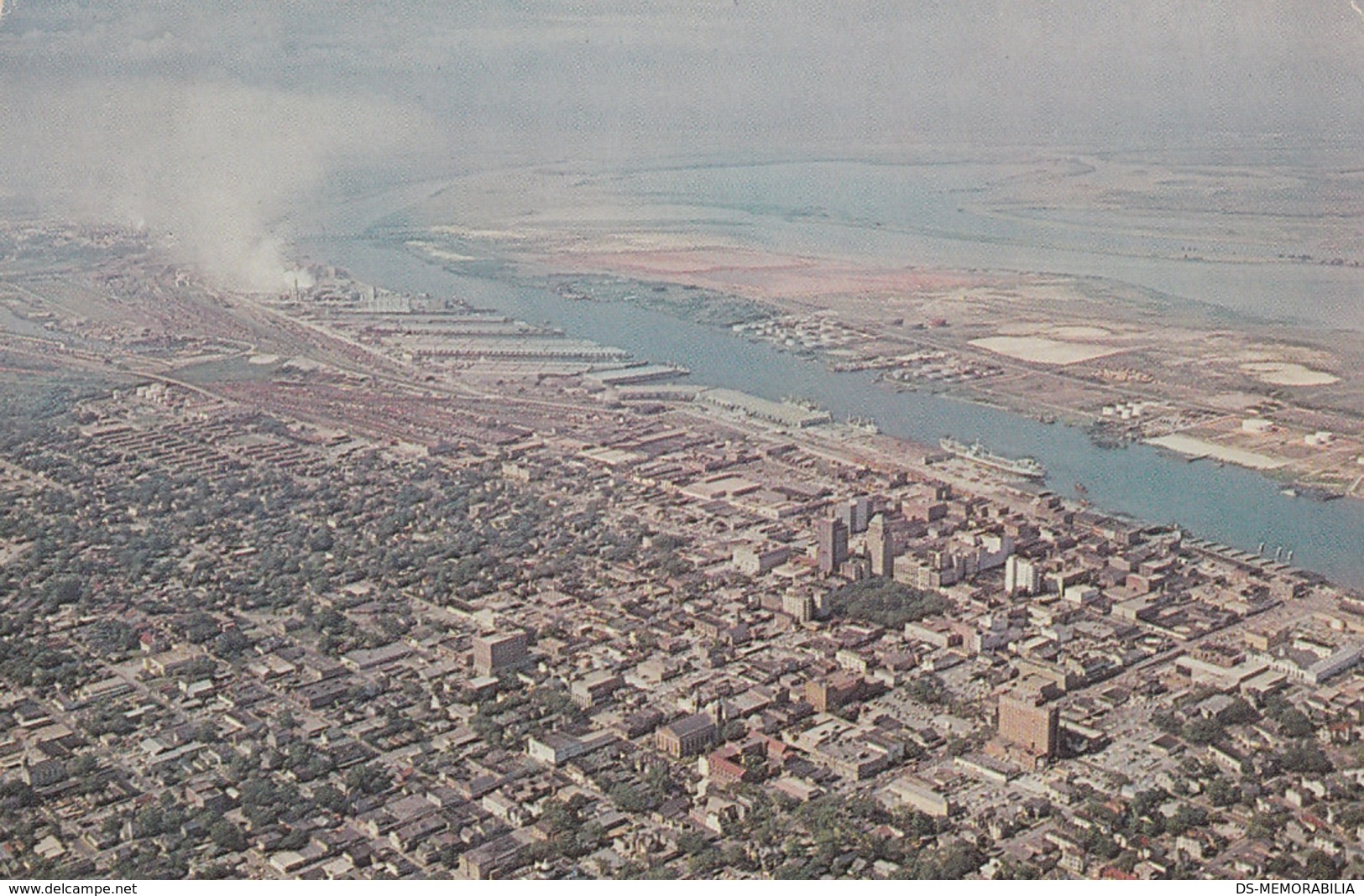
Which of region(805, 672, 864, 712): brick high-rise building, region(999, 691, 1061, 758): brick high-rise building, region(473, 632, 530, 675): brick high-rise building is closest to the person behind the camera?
region(999, 691, 1061, 758): brick high-rise building

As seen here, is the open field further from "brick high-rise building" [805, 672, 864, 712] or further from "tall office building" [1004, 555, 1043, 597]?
"brick high-rise building" [805, 672, 864, 712]

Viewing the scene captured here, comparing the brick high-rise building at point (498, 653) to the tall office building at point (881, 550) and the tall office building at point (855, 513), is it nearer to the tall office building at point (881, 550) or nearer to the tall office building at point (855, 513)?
the tall office building at point (881, 550)

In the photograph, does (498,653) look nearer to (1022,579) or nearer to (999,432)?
(1022,579)

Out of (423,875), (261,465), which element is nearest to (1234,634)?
(423,875)

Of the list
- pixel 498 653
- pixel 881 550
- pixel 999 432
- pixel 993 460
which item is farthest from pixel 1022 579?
pixel 999 432

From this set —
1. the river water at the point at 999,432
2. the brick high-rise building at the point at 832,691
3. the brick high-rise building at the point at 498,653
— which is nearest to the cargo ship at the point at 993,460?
the river water at the point at 999,432

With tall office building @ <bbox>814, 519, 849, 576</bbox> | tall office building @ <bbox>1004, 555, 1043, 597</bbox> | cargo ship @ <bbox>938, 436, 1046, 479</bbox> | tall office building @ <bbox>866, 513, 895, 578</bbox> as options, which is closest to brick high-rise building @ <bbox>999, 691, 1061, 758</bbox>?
tall office building @ <bbox>1004, 555, 1043, 597</bbox>
